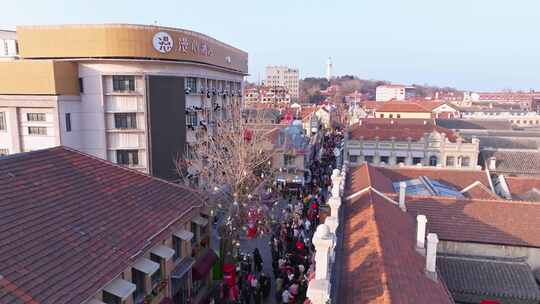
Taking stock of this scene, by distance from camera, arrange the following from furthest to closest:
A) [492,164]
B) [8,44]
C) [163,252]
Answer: [492,164] → [8,44] → [163,252]

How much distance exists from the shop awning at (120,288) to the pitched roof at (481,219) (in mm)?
11422

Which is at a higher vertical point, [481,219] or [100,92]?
[100,92]

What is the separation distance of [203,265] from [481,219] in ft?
37.7

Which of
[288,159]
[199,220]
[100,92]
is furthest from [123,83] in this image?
[288,159]

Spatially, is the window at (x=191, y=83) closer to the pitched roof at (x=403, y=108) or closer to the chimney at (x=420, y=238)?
the chimney at (x=420, y=238)

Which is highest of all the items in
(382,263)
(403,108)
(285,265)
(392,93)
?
(392,93)

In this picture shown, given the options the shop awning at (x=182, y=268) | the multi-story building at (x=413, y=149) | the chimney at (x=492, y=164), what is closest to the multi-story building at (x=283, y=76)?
the multi-story building at (x=413, y=149)

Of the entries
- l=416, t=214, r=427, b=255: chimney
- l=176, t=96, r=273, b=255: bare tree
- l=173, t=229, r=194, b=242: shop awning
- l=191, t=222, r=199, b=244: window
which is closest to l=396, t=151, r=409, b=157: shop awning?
l=176, t=96, r=273, b=255: bare tree

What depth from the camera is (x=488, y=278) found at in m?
13.6

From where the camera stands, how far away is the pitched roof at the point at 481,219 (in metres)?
15.2

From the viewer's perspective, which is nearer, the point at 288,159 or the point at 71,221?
the point at 71,221

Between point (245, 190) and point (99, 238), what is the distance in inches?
361

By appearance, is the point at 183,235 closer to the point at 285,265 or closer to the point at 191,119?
the point at 285,265

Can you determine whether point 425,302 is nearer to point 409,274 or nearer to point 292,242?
point 409,274
